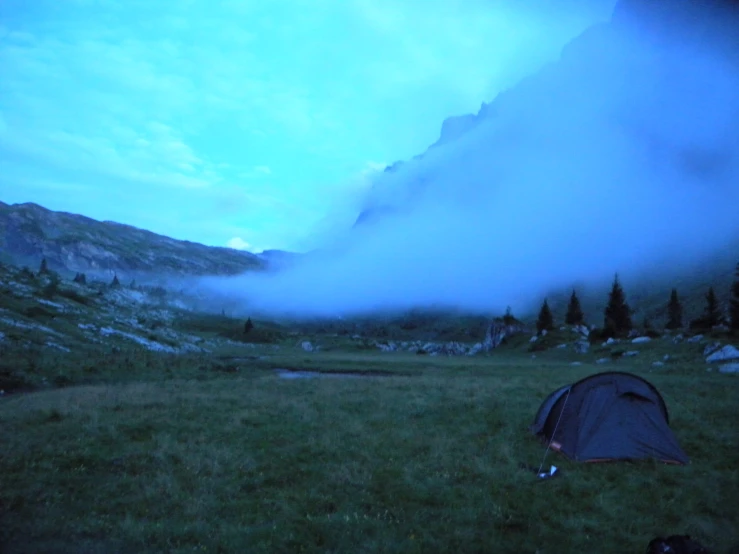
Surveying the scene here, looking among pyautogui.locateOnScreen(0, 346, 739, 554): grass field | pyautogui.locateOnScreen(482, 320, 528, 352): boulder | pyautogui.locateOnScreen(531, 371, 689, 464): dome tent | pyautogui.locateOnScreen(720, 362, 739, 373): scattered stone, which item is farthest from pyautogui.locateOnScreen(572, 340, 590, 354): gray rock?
pyautogui.locateOnScreen(531, 371, 689, 464): dome tent

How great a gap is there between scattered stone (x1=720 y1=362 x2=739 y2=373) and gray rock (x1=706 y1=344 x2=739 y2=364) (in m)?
2.74

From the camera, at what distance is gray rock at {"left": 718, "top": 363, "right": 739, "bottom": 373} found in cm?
3420

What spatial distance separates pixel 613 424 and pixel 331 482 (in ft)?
31.7

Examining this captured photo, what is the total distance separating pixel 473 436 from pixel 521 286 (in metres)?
179

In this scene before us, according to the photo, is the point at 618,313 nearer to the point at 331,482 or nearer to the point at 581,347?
the point at 581,347

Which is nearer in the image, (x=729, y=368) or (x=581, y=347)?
(x=729, y=368)

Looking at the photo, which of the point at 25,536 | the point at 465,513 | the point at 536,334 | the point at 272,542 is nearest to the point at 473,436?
the point at 465,513

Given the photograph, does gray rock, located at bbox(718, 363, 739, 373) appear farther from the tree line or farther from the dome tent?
the tree line

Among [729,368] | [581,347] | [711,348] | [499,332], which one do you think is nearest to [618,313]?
[499,332]

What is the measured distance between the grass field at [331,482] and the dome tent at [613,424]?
2.03 ft

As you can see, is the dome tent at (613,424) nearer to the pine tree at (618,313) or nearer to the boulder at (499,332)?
the pine tree at (618,313)

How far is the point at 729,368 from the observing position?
34781 mm

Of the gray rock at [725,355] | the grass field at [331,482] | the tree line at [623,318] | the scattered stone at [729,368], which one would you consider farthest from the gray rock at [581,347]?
the grass field at [331,482]

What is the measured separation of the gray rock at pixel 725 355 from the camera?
3808 cm
